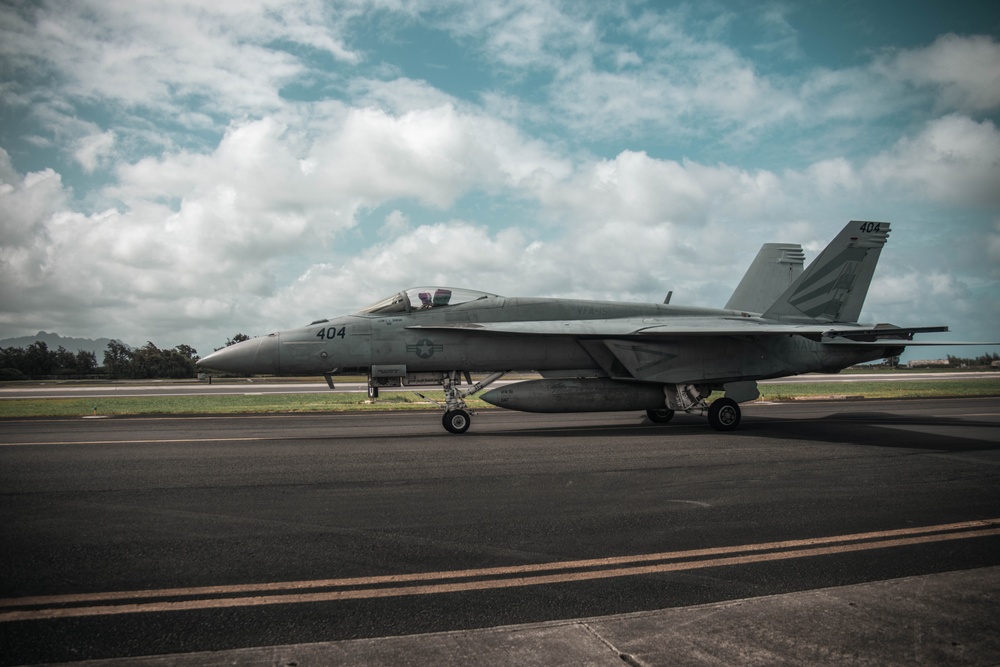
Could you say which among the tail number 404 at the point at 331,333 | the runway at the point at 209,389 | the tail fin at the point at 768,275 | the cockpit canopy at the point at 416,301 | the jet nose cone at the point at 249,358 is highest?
the tail fin at the point at 768,275

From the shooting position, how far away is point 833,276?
16469 millimetres

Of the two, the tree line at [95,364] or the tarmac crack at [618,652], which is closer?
the tarmac crack at [618,652]

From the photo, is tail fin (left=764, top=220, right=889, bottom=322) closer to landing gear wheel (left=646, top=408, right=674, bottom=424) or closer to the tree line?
landing gear wheel (left=646, top=408, right=674, bottom=424)

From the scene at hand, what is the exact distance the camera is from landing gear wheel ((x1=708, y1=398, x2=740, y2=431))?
1395 cm

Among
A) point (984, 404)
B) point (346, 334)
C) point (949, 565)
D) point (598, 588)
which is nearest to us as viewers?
point (598, 588)

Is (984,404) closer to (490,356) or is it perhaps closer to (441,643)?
(490,356)

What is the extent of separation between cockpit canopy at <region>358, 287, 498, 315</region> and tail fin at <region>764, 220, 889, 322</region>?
8549 mm

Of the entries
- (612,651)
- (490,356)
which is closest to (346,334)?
(490,356)

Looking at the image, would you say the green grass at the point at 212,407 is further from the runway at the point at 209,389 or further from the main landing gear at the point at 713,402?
the main landing gear at the point at 713,402

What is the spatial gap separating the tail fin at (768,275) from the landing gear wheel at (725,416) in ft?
21.3

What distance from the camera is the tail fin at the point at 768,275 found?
1959cm

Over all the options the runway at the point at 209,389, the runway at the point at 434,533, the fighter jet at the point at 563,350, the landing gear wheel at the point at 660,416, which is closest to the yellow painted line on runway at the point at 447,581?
the runway at the point at 434,533

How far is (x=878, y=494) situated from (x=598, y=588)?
4.65 metres

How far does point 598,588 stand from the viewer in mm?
Answer: 4109
